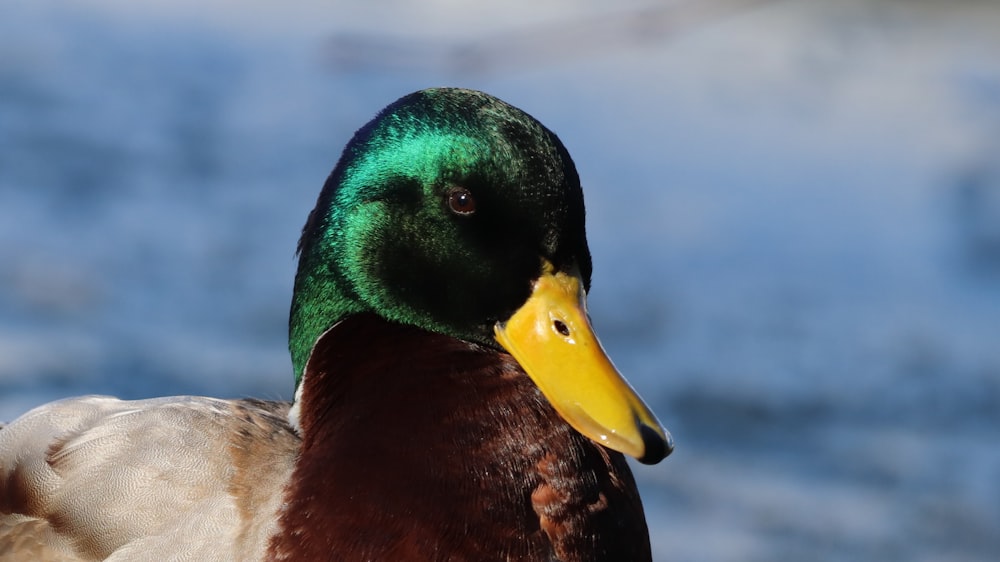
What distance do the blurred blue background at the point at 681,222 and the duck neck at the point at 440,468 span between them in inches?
68.9

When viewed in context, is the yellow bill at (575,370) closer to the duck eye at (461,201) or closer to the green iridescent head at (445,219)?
the green iridescent head at (445,219)

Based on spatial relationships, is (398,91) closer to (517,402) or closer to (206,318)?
(206,318)

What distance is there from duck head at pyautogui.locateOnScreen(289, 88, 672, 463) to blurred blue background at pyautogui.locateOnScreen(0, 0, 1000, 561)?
5.29 feet

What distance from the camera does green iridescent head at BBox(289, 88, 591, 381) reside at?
247 centimetres

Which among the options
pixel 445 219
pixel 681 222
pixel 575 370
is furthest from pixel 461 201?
pixel 681 222

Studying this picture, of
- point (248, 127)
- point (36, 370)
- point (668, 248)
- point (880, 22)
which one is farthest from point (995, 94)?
point (36, 370)

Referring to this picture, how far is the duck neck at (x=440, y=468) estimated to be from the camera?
2430 millimetres

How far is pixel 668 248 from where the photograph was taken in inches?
269

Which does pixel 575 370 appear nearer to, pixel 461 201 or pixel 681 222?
pixel 461 201

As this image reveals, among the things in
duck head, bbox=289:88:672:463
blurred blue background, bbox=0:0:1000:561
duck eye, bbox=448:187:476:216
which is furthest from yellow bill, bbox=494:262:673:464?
blurred blue background, bbox=0:0:1000:561

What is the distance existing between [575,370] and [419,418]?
0.87ft

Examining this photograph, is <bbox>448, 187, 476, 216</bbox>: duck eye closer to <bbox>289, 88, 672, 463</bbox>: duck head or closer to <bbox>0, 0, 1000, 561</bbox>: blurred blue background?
<bbox>289, 88, 672, 463</bbox>: duck head

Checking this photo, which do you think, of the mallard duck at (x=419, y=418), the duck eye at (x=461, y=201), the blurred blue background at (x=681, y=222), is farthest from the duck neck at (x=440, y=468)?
the blurred blue background at (x=681, y=222)

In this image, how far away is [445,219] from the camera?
2.56 metres
